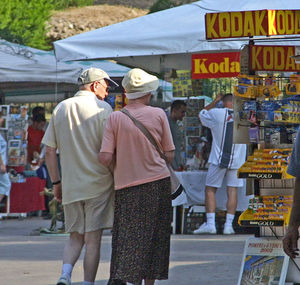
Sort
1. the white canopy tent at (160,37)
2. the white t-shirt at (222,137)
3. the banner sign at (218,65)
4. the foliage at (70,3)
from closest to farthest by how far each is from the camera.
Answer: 1. the white canopy tent at (160,37)
2. the banner sign at (218,65)
3. the white t-shirt at (222,137)
4. the foliage at (70,3)

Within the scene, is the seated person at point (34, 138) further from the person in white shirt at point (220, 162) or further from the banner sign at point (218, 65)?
the banner sign at point (218, 65)

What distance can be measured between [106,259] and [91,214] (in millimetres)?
2788

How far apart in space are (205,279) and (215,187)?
4459mm

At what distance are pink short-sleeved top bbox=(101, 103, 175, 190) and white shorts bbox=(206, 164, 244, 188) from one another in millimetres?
5806

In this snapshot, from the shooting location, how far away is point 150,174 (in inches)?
254

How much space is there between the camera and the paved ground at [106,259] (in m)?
7.98

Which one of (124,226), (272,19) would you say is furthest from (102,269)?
(272,19)

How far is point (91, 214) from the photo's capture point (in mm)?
6691

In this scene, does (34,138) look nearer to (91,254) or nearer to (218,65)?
(218,65)

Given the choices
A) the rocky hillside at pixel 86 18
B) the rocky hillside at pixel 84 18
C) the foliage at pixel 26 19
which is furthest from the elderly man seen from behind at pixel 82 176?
the rocky hillside at pixel 84 18

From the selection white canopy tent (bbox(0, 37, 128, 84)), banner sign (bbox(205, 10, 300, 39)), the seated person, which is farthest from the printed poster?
the seated person

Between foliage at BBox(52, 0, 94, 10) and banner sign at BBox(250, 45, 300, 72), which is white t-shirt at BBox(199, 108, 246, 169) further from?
foliage at BBox(52, 0, 94, 10)

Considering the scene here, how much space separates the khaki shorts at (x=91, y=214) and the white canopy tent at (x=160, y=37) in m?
4.57

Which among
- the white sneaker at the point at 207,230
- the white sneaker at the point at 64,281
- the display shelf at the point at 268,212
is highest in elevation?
the display shelf at the point at 268,212
